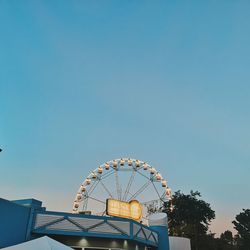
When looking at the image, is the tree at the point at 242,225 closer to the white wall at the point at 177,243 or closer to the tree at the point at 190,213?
the tree at the point at 190,213

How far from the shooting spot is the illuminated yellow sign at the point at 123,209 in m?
20.0

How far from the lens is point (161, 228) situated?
68.0 ft

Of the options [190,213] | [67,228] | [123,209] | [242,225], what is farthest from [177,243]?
[242,225]

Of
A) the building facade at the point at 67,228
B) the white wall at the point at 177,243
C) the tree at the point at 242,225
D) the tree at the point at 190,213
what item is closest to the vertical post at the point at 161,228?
the white wall at the point at 177,243

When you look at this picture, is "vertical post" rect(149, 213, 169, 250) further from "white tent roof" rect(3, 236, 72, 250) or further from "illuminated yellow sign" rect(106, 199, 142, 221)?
"white tent roof" rect(3, 236, 72, 250)

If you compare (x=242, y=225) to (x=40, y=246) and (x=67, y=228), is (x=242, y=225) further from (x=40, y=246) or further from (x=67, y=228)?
(x=40, y=246)

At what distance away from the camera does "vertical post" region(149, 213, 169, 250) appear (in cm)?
2017

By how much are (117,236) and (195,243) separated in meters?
20.9

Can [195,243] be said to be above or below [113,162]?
below

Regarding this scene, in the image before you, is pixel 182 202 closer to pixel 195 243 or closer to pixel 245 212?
pixel 195 243

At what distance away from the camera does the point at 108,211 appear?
64.6 ft

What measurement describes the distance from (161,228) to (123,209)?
9.99 feet

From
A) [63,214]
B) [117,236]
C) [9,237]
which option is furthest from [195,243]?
[9,237]

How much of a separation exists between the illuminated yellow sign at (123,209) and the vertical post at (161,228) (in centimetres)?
105
